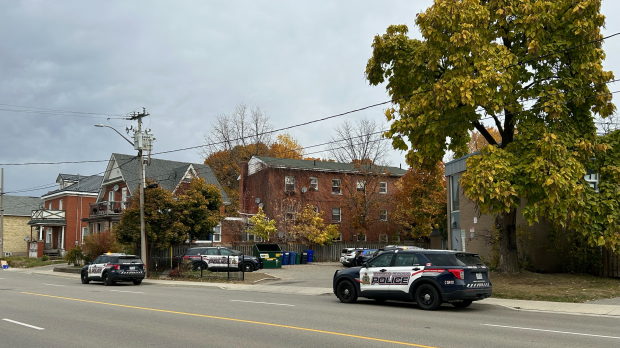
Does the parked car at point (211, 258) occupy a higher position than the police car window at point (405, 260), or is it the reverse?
the police car window at point (405, 260)

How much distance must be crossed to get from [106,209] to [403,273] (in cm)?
4036

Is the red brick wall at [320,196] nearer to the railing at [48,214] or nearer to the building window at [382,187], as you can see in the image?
the building window at [382,187]

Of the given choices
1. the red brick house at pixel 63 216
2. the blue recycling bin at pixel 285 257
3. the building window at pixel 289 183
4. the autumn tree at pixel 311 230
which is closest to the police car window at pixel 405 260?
the blue recycling bin at pixel 285 257

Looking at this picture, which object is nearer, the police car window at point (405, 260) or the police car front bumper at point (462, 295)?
the police car front bumper at point (462, 295)

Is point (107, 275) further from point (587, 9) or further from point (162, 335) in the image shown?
point (587, 9)

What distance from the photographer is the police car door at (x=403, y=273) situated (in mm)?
15430

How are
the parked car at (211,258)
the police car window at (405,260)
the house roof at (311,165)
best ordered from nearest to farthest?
1. the police car window at (405,260)
2. the parked car at (211,258)
3. the house roof at (311,165)

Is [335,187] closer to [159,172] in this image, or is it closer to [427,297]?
[159,172]

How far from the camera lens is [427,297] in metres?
15.1

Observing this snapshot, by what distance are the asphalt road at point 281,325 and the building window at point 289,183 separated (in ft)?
114

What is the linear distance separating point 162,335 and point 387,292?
7.39 metres

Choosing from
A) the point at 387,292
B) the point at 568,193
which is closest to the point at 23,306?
the point at 387,292

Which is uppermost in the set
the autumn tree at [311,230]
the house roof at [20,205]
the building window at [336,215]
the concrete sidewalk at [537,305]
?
the house roof at [20,205]

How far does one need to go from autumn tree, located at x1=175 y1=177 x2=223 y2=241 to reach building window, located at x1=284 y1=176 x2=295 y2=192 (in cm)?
1770
